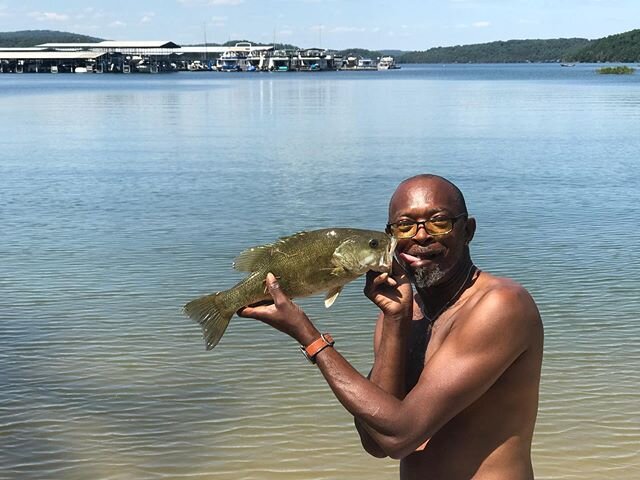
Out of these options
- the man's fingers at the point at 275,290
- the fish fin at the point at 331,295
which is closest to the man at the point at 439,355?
the man's fingers at the point at 275,290

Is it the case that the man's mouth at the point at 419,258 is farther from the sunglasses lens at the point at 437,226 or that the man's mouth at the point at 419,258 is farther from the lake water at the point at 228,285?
the lake water at the point at 228,285

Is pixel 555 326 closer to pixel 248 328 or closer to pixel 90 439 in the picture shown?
pixel 248 328

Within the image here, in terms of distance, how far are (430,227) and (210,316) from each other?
80cm

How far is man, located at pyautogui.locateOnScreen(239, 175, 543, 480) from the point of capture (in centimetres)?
340

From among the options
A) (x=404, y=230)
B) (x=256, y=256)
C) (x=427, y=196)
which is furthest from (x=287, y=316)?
(x=427, y=196)

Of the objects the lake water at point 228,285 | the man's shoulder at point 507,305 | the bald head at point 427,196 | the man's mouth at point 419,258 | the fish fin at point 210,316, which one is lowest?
the lake water at point 228,285

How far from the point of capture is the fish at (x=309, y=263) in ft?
10.9

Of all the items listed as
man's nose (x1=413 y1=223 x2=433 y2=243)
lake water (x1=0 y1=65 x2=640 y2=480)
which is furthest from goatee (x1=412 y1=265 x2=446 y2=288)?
lake water (x1=0 y1=65 x2=640 y2=480)

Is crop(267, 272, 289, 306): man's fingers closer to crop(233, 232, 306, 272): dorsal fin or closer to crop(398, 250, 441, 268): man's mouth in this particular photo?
crop(233, 232, 306, 272): dorsal fin

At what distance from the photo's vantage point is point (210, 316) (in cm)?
358

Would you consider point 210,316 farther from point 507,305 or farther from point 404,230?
point 507,305

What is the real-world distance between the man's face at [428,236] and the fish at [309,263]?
241 millimetres

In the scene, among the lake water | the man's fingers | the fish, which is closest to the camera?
the fish

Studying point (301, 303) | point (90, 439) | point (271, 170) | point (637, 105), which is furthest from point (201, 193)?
point (637, 105)
